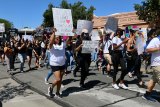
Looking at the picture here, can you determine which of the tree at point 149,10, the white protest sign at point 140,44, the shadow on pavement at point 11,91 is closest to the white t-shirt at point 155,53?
the white protest sign at point 140,44

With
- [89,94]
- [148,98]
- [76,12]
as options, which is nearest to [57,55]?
[89,94]

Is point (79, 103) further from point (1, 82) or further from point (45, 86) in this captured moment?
point (1, 82)

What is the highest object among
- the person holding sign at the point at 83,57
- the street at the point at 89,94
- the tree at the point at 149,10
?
the tree at the point at 149,10

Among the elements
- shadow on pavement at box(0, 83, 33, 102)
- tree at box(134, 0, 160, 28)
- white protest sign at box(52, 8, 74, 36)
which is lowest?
shadow on pavement at box(0, 83, 33, 102)

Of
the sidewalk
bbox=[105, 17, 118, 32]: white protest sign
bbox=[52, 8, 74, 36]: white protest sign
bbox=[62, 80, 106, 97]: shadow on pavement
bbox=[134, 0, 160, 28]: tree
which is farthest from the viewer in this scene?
bbox=[134, 0, 160, 28]: tree

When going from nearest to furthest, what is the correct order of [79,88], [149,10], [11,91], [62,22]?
[62,22] < [79,88] < [11,91] < [149,10]

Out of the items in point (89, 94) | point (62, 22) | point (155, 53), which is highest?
point (62, 22)

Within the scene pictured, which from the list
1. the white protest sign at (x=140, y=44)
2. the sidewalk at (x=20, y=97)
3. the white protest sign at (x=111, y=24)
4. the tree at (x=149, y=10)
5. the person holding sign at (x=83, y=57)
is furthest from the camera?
the tree at (x=149, y=10)

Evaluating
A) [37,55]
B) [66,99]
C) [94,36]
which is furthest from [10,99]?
[37,55]

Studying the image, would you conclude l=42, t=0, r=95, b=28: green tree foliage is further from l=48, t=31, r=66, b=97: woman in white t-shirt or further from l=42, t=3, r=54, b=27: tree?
l=48, t=31, r=66, b=97: woman in white t-shirt

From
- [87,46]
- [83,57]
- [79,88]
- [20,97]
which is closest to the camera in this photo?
[20,97]

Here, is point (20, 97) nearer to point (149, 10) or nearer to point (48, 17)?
point (149, 10)

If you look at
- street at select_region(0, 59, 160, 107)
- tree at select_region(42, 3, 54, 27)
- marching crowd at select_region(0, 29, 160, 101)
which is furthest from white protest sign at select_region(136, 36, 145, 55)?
tree at select_region(42, 3, 54, 27)

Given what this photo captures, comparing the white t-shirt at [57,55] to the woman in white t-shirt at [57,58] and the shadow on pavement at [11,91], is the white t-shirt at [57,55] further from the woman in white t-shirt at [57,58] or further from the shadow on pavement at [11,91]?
the shadow on pavement at [11,91]
